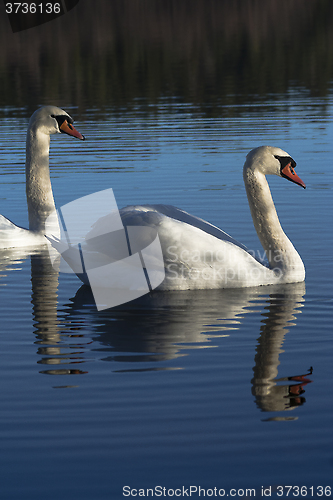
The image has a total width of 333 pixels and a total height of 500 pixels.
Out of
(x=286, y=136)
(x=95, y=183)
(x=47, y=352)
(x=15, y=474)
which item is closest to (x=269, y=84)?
(x=286, y=136)

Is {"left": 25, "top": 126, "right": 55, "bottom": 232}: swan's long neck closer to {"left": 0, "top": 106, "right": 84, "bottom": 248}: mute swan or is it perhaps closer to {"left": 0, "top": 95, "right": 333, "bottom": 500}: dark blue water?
{"left": 0, "top": 106, "right": 84, "bottom": 248}: mute swan

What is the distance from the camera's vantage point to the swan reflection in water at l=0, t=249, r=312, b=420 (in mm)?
7016

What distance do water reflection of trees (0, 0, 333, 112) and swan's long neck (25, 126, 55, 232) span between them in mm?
17492

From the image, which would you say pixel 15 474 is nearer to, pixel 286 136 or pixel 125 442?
pixel 125 442

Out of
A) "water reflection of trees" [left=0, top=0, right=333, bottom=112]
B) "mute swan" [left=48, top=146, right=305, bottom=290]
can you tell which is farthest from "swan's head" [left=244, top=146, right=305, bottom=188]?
"water reflection of trees" [left=0, top=0, right=333, bottom=112]

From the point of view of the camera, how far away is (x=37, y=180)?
44.5 ft

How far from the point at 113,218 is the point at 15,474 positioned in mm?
4527

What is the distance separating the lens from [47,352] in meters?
7.57

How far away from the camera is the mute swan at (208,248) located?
912cm

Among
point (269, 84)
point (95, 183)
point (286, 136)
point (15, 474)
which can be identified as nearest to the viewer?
point (15, 474)

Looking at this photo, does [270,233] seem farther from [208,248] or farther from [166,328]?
[166,328]

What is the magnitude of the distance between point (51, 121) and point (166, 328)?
620 centimetres

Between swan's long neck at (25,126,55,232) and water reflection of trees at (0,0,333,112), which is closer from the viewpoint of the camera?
swan's long neck at (25,126,55,232)

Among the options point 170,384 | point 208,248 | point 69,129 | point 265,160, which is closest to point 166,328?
point 208,248
